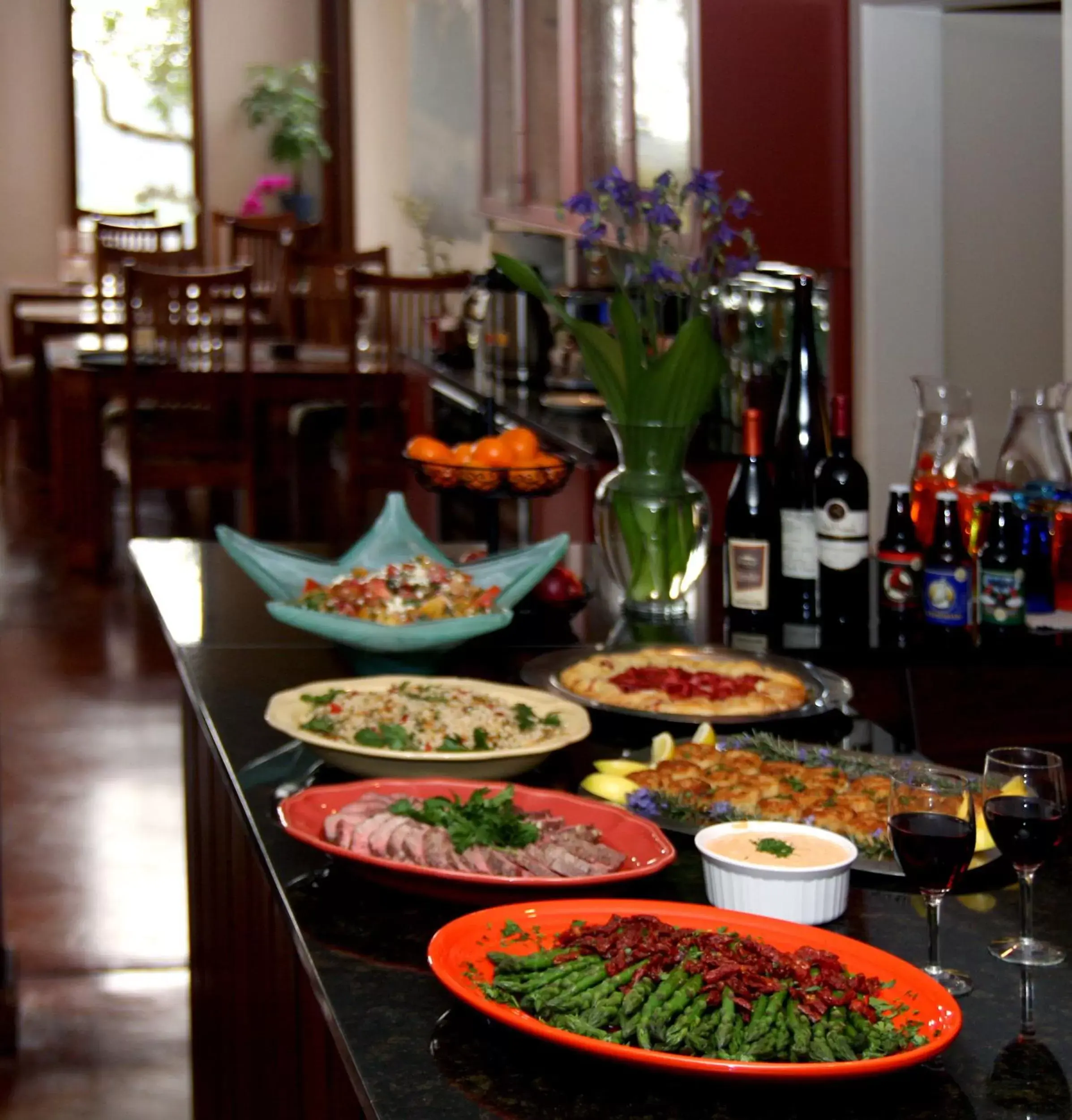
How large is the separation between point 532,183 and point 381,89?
4533 mm

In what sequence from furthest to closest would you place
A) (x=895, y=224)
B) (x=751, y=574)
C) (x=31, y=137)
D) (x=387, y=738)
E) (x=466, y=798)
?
(x=31, y=137), (x=895, y=224), (x=751, y=574), (x=387, y=738), (x=466, y=798)

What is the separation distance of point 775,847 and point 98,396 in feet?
17.6

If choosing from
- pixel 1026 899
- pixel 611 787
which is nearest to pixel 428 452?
pixel 611 787

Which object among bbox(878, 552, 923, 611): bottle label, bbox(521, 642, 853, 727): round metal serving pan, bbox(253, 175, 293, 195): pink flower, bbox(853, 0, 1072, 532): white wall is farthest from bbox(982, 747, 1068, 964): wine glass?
bbox(253, 175, 293, 195): pink flower

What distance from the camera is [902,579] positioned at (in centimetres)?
218

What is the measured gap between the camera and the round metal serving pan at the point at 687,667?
5.70ft

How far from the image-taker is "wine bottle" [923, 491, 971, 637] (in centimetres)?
209

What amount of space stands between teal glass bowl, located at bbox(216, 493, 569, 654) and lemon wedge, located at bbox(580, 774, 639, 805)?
494 millimetres

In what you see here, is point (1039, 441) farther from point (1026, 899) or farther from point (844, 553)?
point (1026, 899)

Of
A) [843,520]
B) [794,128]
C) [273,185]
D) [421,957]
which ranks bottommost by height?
[421,957]

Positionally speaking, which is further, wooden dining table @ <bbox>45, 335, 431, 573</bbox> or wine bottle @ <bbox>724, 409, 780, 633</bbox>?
wooden dining table @ <bbox>45, 335, 431, 573</bbox>

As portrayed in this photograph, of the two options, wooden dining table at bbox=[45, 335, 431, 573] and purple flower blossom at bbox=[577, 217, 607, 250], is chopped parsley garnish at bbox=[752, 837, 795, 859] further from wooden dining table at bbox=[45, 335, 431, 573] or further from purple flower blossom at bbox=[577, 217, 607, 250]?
wooden dining table at bbox=[45, 335, 431, 573]

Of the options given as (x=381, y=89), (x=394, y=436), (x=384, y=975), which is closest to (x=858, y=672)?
(x=384, y=975)

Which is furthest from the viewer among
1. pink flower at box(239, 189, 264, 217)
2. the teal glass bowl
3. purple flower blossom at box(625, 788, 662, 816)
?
pink flower at box(239, 189, 264, 217)
